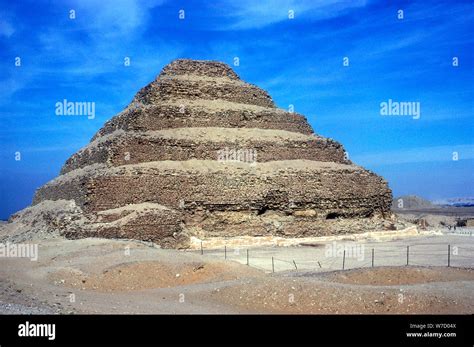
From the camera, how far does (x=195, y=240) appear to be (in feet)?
97.8

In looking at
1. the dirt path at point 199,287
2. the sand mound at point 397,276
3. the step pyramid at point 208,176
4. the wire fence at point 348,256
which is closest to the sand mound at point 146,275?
the dirt path at point 199,287

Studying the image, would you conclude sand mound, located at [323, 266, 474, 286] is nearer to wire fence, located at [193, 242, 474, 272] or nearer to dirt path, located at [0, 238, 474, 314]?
dirt path, located at [0, 238, 474, 314]

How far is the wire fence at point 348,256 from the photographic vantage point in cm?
2241

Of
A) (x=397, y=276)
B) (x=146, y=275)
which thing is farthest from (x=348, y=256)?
(x=146, y=275)

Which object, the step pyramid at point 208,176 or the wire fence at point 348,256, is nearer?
the wire fence at point 348,256

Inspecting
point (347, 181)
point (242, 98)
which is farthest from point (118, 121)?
point (347, 181)

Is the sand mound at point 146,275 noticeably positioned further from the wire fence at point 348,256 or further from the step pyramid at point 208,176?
the step pyramid at point 208,176

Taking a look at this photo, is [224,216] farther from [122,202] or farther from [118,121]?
[118,121]

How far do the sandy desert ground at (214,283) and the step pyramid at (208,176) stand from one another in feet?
13.5

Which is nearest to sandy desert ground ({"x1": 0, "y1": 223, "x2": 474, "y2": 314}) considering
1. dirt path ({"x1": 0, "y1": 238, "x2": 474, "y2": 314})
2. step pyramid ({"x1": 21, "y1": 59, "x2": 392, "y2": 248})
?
dirt path ({"x1": 0, "y1": 238, "x2": 474, "y2": 314})

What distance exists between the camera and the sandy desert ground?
12.5m

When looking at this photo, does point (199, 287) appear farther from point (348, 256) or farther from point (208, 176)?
point (208, 176)

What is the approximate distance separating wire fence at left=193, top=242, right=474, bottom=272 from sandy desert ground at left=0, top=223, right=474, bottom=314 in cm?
10

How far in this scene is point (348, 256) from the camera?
26078 millimetres
